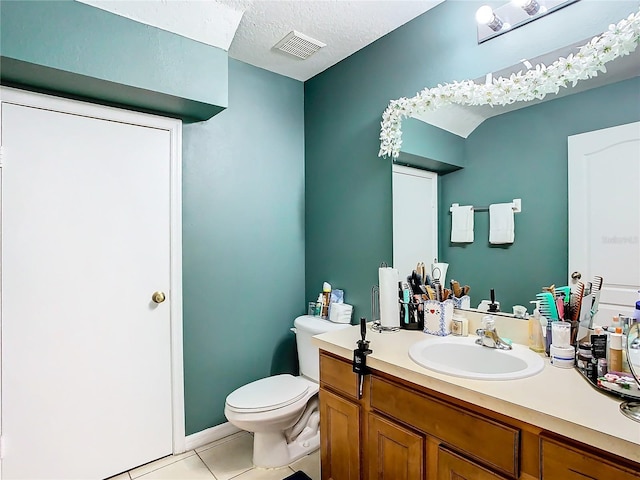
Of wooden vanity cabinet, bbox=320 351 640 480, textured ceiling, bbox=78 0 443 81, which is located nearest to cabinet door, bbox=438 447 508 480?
wooden vanity cabinet, bbox=320 351 640 480

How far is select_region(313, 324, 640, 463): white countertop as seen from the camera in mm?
807

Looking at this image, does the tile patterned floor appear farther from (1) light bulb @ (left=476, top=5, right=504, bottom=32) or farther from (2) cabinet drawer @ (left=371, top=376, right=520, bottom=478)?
(1) light bulb @ (left=476, top=5, right=504, bottom=32)

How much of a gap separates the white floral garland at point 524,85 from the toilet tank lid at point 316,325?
1.09 metres

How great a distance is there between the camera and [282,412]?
184 cm

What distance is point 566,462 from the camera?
0.87 metres

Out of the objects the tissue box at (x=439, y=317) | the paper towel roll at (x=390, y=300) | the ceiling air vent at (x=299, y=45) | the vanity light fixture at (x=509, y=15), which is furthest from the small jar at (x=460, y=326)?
the ceiling air vent at (x=299, y=45)

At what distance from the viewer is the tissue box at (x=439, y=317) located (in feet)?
5.25

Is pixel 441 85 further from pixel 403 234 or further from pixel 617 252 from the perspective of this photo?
pixel 617 252

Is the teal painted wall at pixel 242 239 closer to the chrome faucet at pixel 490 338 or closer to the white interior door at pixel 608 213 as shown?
the chrome faucet at pixel 490 338

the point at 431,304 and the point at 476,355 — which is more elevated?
the point at 431,304

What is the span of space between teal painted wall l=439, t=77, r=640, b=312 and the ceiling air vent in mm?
1129

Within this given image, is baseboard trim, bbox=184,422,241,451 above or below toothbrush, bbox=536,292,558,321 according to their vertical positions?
below

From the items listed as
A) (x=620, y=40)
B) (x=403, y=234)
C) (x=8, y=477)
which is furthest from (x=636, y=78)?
(x=8, y=477)

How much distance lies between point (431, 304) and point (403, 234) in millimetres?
449
